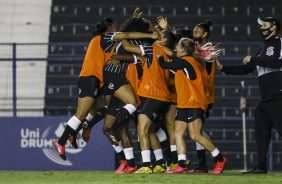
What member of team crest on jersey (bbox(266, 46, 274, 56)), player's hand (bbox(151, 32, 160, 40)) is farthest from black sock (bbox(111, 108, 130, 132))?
team crest on jersey (bbox(266, 46, 274, 56))

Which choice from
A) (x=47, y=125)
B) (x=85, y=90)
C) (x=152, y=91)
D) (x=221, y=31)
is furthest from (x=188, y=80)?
(x=221, y=31)

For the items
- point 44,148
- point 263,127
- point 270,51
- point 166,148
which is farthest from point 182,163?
point 44,148

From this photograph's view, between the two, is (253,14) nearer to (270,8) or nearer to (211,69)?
(270,8)

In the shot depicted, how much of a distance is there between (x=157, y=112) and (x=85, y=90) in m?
1.11

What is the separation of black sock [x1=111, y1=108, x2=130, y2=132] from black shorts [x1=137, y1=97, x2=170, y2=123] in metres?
0.19

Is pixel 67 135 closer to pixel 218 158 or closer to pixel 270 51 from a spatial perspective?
pixel 218 158

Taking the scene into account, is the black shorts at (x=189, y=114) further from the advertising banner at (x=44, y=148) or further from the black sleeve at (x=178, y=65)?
the advertising banner at (x=44, y=148)

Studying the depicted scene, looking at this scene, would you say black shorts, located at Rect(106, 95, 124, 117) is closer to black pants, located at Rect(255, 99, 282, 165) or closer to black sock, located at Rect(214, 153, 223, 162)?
black sock, located at Rect(214, 153, 223, 162)

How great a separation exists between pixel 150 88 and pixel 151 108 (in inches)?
11.4

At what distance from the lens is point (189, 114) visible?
1545 cm

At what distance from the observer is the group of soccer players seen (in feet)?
50.8

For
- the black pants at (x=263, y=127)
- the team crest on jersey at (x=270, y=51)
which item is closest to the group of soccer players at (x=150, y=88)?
the black pants at (x=263, y=127)

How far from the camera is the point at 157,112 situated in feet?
51.9

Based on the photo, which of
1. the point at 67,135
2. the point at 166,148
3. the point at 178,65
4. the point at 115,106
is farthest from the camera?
the point at 166,148
